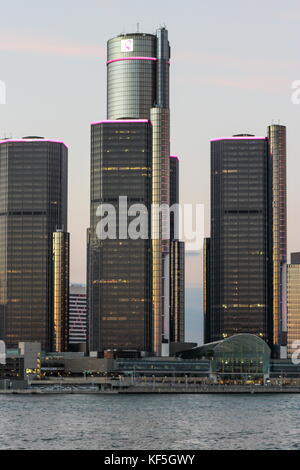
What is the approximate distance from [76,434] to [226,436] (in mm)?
24137

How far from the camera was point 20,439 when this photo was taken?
18462 cm

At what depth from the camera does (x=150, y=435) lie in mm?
192000
